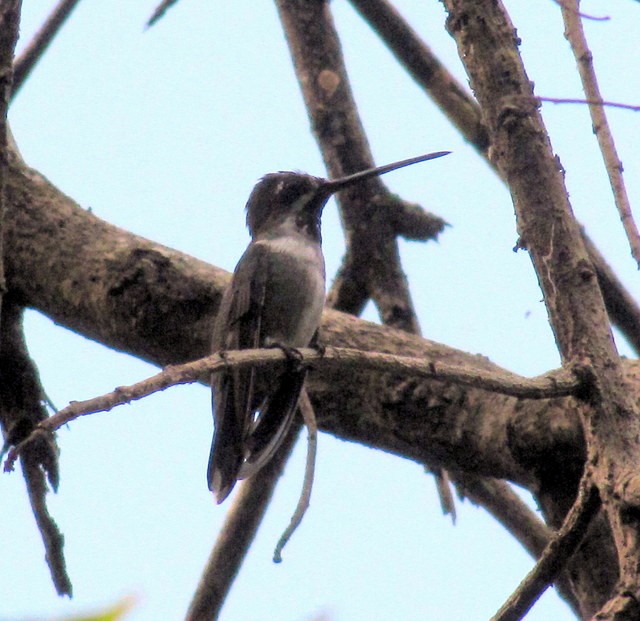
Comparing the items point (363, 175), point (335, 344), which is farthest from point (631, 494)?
point (363, 175)

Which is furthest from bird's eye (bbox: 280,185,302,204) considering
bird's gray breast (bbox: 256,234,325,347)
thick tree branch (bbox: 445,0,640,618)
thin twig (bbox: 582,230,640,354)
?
thick tree branch (bbox: 445,0,640,618)

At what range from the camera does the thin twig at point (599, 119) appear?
2.46 m

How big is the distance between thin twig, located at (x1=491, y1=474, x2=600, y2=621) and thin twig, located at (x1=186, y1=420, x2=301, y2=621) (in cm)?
223

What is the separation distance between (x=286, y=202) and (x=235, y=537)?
5.57ft

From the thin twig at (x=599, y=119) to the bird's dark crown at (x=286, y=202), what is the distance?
8.70 ft

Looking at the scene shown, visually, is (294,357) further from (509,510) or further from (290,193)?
(290,193)

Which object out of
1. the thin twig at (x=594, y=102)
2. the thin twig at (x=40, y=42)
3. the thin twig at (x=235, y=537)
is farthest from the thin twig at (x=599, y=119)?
the thin twig at (x=40, y=42)

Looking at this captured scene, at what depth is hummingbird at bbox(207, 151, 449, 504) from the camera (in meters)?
4.02

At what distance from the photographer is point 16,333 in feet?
15.3

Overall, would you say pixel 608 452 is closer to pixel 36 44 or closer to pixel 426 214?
pixel 426 214

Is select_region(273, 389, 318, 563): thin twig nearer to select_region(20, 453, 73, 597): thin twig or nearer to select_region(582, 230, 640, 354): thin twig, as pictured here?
select_region(20, 453, 73, 597): thin twig

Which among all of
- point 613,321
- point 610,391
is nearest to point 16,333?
point 613,321

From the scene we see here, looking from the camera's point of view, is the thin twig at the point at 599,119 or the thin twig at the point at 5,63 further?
the thin twig at the point at 5,63

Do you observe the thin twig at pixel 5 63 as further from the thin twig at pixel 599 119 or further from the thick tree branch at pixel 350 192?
the thick tree branch at pixel 350 192
